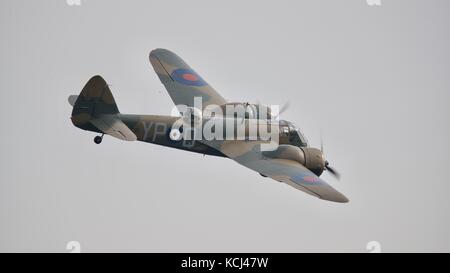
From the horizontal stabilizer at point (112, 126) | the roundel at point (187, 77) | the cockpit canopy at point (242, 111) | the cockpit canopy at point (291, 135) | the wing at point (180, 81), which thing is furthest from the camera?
the roundel at point (187, 77)

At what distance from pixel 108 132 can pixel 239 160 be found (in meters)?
6.63

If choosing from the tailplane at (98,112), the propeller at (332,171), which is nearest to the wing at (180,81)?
the tailplane at (98,112)

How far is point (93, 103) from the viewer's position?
3472cm

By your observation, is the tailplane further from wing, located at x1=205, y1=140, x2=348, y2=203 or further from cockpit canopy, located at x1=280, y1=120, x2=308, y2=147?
cockpit canopy, located at x1=280, y1=120, x2=308, y2=147

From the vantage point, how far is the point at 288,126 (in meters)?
40.0

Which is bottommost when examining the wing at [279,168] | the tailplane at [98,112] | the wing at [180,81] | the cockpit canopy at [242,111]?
the wing at [279,168]

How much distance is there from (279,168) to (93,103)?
9.35 meters

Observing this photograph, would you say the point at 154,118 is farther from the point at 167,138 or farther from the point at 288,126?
the point at 288,126

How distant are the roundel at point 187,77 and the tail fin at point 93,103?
8.71 m

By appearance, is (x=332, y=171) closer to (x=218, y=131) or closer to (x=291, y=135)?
(x=291, y=135)

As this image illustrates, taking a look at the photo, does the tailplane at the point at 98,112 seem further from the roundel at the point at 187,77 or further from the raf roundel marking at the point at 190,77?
the raf roundel marking at the point at 190,77

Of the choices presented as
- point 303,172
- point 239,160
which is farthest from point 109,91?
point 303,172

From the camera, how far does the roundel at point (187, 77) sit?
43.5 metres

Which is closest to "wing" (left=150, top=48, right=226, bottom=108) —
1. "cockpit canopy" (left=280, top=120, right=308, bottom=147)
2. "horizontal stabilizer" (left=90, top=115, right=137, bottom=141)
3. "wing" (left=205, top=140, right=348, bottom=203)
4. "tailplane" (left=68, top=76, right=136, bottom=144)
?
"cockpit canopy" (left=280, top=120, right=308, bottom=147)
